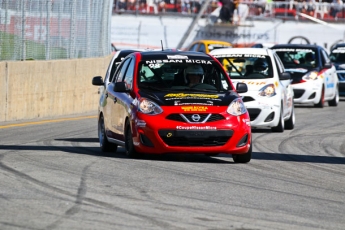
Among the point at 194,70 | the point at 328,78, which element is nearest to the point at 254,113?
the point at 194,70

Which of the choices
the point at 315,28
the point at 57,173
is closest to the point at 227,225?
the point at 57,173

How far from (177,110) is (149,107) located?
0.36 metres

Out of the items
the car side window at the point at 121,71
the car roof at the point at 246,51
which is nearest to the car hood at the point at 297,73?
the car roof at the point at 246,51

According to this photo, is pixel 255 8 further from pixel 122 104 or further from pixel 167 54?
pixel 122 104

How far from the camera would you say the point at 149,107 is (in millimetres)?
12023

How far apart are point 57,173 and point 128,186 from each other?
118cm

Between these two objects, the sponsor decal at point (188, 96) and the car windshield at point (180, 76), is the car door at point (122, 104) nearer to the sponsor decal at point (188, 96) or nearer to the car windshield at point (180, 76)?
the car windshield at point (180, 76)

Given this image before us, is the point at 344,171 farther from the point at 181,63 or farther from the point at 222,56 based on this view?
the point at 222,56

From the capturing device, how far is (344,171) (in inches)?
465

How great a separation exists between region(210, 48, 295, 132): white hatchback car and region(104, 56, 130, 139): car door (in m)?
3.71

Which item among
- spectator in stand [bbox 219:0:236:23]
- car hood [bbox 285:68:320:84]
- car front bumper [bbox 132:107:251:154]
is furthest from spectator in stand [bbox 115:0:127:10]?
car front bumper [bbox 132:107:251:154]

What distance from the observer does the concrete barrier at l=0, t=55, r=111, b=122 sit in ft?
62.7

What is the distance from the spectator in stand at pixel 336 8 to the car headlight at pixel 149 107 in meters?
37.9

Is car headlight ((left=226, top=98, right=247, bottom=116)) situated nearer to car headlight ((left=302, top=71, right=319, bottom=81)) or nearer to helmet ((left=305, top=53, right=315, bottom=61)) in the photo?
car headlight ((left=302, top=71, right=319, bottom=81))
